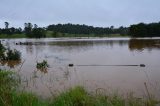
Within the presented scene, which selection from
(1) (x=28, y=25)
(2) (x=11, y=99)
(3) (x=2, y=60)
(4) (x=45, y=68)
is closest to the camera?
(2) (x=11, y=99)

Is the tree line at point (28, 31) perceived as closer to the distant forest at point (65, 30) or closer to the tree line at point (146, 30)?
the distant forest at point (65, 30)

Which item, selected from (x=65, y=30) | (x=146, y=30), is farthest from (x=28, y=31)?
(x=146, y=30)

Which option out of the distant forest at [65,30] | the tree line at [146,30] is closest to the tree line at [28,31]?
the distant forest at [65,30]

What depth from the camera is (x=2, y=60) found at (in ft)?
76.7

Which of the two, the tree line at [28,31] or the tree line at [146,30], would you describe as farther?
the tree line at [28,31]

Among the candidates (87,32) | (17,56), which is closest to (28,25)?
(87,32)

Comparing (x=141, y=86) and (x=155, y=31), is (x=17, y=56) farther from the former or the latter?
(x=155, y=31)

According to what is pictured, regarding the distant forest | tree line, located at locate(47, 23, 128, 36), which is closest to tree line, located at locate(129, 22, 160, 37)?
the distant forest

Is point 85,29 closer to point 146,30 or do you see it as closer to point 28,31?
point 28,31

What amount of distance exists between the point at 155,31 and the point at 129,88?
79.9m

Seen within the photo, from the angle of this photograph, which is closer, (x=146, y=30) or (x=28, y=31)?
(x=146, y=30)

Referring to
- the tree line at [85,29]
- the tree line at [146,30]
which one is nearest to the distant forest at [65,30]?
the tree line at [85,29]

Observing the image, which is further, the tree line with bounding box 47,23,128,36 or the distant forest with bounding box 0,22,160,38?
the tree line with bounding box 47,23,128,36

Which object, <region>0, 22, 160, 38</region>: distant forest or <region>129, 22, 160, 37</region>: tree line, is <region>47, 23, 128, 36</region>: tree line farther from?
<region>129, 22, 160, 37</region>: tree line
